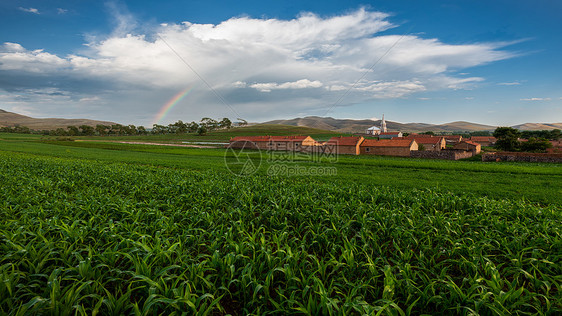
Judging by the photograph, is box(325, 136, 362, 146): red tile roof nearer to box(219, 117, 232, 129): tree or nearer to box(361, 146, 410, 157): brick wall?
box(361, 146, 410, 157): brick wall

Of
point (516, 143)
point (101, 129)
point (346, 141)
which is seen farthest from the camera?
point (101, 129)

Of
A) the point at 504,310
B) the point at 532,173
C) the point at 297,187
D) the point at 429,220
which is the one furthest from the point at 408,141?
the point at 504,310

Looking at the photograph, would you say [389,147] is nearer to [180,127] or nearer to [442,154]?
[442,154]

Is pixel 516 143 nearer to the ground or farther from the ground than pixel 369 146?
farther from the ground

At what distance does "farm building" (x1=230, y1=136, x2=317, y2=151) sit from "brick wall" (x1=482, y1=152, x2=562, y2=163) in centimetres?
3515

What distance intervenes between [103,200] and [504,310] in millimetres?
11736

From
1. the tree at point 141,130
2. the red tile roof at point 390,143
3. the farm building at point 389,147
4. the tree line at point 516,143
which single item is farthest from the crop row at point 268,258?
the tree at point 141,130

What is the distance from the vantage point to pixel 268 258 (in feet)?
15.4

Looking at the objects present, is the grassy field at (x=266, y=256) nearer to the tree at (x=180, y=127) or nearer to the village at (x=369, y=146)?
the village at (x=369, y=146)

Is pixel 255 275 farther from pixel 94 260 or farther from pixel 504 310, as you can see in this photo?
pixel 504 310

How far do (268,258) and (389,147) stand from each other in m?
52.3

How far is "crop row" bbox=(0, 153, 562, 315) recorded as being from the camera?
3.69 m

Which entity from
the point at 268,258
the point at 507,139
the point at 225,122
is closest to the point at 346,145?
the point at 507,139

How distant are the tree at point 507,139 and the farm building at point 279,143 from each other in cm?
5109
